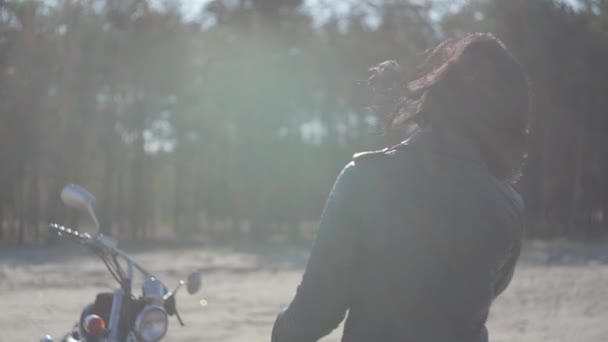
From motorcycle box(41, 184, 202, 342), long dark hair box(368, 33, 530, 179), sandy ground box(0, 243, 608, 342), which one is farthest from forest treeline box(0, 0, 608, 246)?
long dark hair box(368, 33, 530, 179)

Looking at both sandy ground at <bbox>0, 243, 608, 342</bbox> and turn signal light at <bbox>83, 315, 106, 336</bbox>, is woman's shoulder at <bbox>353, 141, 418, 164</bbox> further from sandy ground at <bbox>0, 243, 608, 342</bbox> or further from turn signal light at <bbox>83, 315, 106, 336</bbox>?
sandy ground at <bbox>0, 243, 608, 342</bbox>

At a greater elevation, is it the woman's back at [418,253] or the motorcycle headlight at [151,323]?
the woman's back at [418,253]

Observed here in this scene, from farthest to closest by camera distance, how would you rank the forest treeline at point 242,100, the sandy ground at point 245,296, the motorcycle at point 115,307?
1. the forest treeline at point 242,100
2. the sandy ground at point 245,296
3. the motorcycle at point 115,307

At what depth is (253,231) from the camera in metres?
36.9

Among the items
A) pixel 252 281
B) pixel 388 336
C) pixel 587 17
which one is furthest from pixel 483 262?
pixel 587 17

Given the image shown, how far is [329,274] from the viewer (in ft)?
6.92

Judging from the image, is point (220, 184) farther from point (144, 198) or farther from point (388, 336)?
point (388, 336)

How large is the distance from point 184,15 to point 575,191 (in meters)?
16.1

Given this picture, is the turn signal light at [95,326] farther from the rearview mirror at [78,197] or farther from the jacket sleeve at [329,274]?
the jacket sleeve at [329,274]

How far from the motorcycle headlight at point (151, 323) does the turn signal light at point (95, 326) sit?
0.45ft

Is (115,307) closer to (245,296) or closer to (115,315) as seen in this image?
(115,315)

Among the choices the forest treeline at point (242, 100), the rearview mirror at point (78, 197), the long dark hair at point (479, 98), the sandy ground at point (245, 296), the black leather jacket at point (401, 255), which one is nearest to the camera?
the black leather jacket at point (401, 255)

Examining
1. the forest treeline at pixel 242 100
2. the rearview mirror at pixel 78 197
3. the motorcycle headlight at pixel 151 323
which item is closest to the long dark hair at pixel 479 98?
the rearview mirror at pixel 78 197

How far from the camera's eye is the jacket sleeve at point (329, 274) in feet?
6.89
